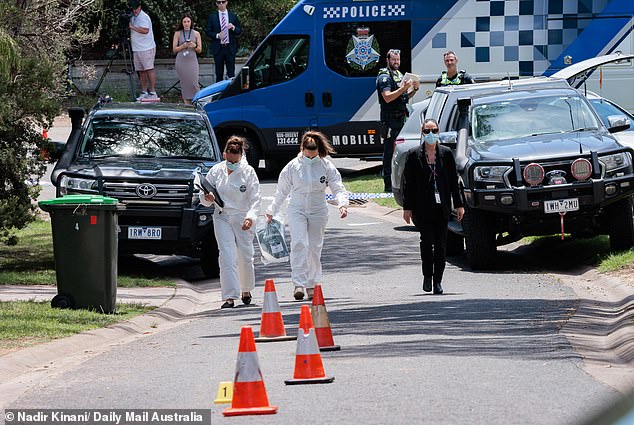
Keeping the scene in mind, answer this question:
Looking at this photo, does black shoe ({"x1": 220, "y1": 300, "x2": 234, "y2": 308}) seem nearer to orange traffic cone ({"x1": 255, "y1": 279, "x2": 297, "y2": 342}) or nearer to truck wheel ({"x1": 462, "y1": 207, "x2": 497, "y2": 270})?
orange traffic cone ({"x1": 255, "y1": 279, "x2": 297, "y2": 342})

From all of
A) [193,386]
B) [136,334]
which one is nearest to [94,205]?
[136,334]

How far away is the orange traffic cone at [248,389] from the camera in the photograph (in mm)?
6930

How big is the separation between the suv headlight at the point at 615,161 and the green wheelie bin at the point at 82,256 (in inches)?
217

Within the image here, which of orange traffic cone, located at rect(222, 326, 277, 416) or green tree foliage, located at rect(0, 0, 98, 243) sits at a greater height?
green tree foliage, located at rect(0, 0, 98, 243)

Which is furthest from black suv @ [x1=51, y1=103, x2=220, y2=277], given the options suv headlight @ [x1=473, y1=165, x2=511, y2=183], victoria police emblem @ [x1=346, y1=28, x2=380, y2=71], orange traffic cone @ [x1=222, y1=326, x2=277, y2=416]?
victoria police emblem @ [x1=346, y1=28, x2=380, y2=71]

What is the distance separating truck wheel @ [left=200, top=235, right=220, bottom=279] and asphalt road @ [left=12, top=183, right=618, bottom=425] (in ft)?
4.78

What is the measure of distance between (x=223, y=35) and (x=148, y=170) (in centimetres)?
1237

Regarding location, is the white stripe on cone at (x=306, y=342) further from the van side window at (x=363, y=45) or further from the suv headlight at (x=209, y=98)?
the suv headlight at (x=209, y=98)

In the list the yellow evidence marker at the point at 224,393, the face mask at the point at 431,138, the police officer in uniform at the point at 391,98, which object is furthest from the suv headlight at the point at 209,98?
the yellow evidence marker at the point at 224,393

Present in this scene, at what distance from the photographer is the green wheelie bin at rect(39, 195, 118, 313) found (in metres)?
11.5

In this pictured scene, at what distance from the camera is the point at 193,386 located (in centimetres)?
798

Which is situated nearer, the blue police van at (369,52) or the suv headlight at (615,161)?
the suv headlight at (615,161)

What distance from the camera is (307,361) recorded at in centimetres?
777

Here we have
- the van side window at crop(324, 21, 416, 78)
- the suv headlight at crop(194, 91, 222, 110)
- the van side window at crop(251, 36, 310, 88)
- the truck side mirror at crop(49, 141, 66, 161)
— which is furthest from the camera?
the suv headlight at crop(194, 91, 222, 110)
